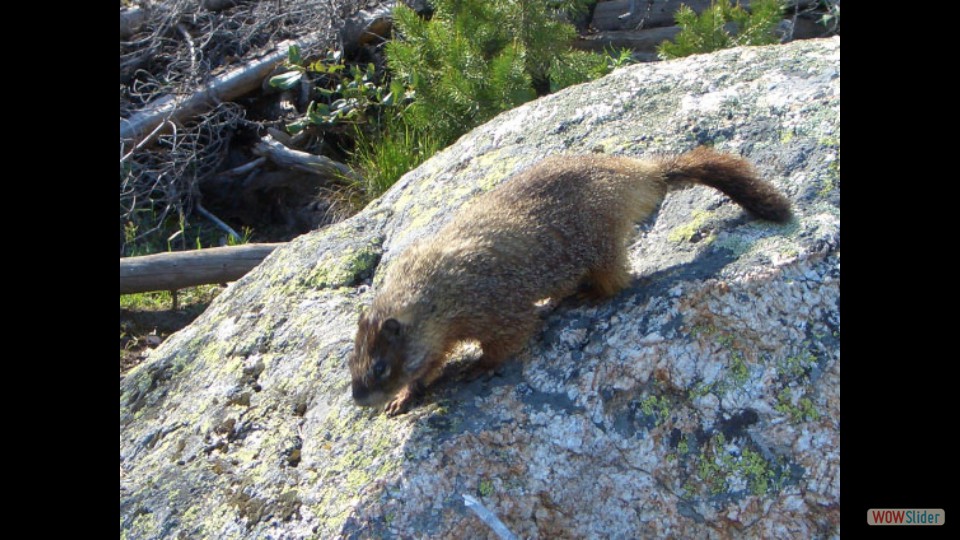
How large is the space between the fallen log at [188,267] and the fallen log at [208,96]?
5.65 feet

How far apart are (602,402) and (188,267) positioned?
4.91 m

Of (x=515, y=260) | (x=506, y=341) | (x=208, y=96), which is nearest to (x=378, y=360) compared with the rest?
(x=506, y=341)

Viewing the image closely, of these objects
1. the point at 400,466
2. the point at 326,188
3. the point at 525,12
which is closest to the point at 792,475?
the point at 400,466

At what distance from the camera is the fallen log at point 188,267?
7219 millimetres

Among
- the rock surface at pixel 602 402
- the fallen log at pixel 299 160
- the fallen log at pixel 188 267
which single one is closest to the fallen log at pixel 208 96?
the fallen log at pixel 299 160

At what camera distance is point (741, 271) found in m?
3.45

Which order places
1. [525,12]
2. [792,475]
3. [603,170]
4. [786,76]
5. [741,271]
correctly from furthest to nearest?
[525,12]
[786,76]
[603,170]
[741,271]
[792,475]

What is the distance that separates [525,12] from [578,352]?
450 centimetres

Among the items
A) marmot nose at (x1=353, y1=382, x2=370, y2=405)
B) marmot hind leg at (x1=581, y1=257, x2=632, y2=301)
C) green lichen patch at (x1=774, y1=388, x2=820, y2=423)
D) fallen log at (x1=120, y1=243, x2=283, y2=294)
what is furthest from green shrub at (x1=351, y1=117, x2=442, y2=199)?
green lichen patch at (x1=774, y1=388, x2=820, y2=423)

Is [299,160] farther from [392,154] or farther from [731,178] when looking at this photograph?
[731,178]

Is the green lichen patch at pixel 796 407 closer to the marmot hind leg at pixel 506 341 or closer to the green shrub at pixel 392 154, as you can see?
the marmot hind leg at pixel 506 341

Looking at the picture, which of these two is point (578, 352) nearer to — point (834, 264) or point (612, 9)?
point (834, 264)

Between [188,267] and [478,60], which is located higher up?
[478,60]

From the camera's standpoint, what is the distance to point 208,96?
872 centimetres
